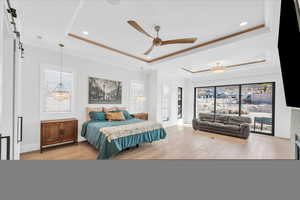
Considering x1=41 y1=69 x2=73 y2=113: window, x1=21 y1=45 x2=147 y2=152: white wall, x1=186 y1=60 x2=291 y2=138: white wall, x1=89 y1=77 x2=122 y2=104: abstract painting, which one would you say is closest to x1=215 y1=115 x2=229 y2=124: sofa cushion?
x1=186 y1=60 x2=291 y2=138: white wall

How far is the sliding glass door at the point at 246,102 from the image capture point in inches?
191

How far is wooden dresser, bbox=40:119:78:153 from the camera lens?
117 inches

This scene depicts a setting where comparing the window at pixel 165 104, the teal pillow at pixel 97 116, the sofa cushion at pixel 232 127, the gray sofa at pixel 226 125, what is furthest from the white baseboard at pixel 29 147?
the sofa cushion at pixel 232 127

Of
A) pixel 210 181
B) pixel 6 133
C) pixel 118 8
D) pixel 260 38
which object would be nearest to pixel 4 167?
pixel 210 181

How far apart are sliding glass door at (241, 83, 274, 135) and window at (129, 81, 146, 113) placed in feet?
14.8

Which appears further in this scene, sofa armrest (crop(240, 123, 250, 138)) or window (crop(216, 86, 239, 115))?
window (crop(216, 86, 239, 115))

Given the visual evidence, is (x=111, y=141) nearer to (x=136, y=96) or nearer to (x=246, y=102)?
(x=136, y=96)

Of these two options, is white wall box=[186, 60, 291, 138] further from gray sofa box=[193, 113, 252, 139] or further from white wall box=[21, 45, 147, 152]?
white wall box=[21, 45, 147, 152]

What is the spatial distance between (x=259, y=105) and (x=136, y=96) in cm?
515

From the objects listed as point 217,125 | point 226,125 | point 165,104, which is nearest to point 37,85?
point 165,104

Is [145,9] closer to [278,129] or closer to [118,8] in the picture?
[118,8]

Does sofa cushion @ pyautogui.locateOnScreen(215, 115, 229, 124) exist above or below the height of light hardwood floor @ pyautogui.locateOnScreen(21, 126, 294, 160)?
above

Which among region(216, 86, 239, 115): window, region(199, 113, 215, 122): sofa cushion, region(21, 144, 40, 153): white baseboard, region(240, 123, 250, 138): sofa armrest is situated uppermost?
region(216, 86, 239, 115): window

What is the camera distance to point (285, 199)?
0.97ft
